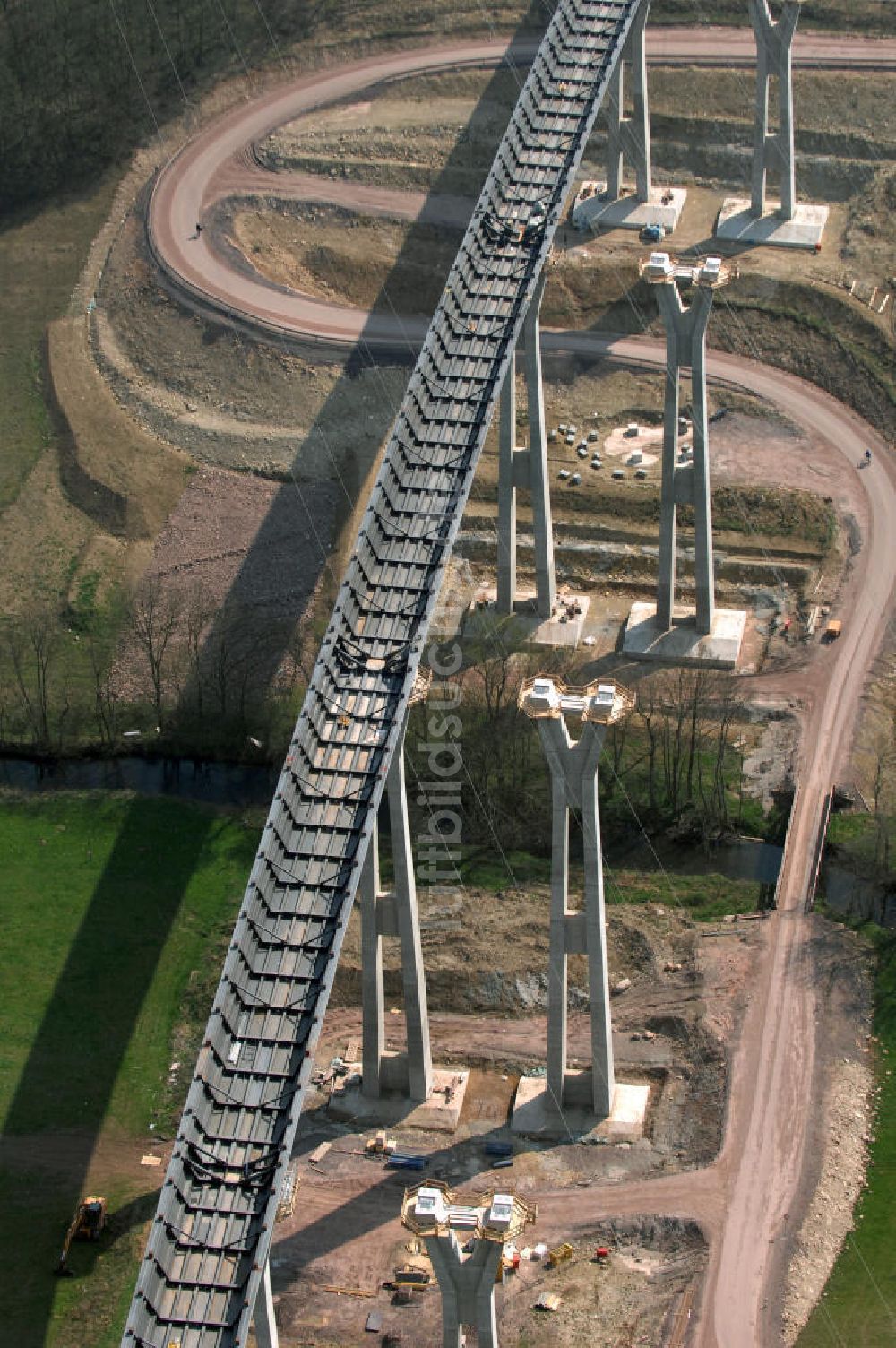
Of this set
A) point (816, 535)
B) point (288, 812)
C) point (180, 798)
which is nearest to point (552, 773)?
point (288, 812)

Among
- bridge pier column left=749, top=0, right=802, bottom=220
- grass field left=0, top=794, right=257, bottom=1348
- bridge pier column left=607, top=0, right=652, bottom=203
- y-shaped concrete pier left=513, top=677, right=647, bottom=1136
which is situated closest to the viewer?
y-shaped concrete pier left=513, top=677, right=647, bottom=1136

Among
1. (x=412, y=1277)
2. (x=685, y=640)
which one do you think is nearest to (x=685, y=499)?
(x=685, y=640)

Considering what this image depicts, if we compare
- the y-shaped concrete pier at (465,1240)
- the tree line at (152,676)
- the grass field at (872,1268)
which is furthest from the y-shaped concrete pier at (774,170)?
the y-shaped concrete pier at (465,1240)

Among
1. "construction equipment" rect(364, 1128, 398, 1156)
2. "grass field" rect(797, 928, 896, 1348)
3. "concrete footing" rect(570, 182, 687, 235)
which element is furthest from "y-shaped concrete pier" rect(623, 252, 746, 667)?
"construction equipment" rect(364, 1128, 398, 1156)

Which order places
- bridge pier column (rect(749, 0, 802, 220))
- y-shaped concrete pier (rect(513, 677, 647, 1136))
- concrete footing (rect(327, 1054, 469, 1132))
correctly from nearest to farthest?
y-shaped concrete pier (rect(513, 677, 647, 1136))
concrete footing (rect(327, 1054, 469, 1132))
bridge pier column (rect(749, 0, 802, 220))

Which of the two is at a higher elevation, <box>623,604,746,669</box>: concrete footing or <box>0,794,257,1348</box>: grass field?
<box>623,604,746,669</box>: concrete footing

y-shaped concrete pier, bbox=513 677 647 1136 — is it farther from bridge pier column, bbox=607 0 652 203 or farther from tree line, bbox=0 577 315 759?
bridge pier column, bbox=607 0 652 203

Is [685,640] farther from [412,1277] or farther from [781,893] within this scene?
[412,1277]

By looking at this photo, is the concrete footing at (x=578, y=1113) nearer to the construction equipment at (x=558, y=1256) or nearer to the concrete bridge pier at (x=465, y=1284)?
the construction equipment at (x=558, y=1256)

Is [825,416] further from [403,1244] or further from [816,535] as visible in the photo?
[403,1244]
